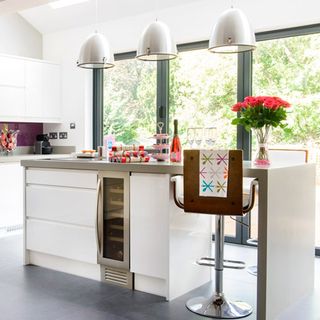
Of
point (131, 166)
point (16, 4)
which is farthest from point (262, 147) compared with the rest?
point (16, 4)

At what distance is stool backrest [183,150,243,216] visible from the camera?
8.41 ft

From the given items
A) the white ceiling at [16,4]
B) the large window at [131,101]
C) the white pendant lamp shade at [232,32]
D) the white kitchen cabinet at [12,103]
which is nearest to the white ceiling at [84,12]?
the large window at [131,101]

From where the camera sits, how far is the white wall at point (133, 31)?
431 centimetres

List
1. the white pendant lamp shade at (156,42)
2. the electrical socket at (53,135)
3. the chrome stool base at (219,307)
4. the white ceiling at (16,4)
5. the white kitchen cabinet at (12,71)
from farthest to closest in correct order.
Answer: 1. the electrical socket at (53,135)
2. the white kitchen cabinet at (12,71)
3. the white ceiling at (16,4)
4. the white pendant lamp shade at (156,42)
5. the chrome stool base at (219,307)

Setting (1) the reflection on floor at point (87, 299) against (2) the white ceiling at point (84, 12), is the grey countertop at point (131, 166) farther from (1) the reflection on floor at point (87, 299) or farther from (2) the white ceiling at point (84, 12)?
(2) the white ceiling at point (84, 12)

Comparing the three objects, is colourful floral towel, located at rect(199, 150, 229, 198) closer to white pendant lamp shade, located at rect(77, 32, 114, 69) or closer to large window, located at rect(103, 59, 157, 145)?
white pendant lamp shade, located at rect(77, 32, 114, 69)


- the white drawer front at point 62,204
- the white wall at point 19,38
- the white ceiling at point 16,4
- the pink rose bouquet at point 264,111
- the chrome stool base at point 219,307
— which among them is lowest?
the chrome stool base at point 219,307

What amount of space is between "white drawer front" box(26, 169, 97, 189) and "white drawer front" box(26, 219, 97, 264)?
33cm

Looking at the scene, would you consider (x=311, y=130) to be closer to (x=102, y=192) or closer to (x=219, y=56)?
(x=219, y=56)

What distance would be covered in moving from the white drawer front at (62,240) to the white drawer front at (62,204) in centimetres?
6

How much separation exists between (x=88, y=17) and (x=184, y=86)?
158cm

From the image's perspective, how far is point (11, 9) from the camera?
4.05 metres

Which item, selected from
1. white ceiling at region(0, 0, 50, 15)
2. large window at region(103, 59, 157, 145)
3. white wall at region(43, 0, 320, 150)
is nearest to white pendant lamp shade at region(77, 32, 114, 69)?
white ceiling at region(0, 0, 50, 15)

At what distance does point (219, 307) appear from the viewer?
9.26 feet
